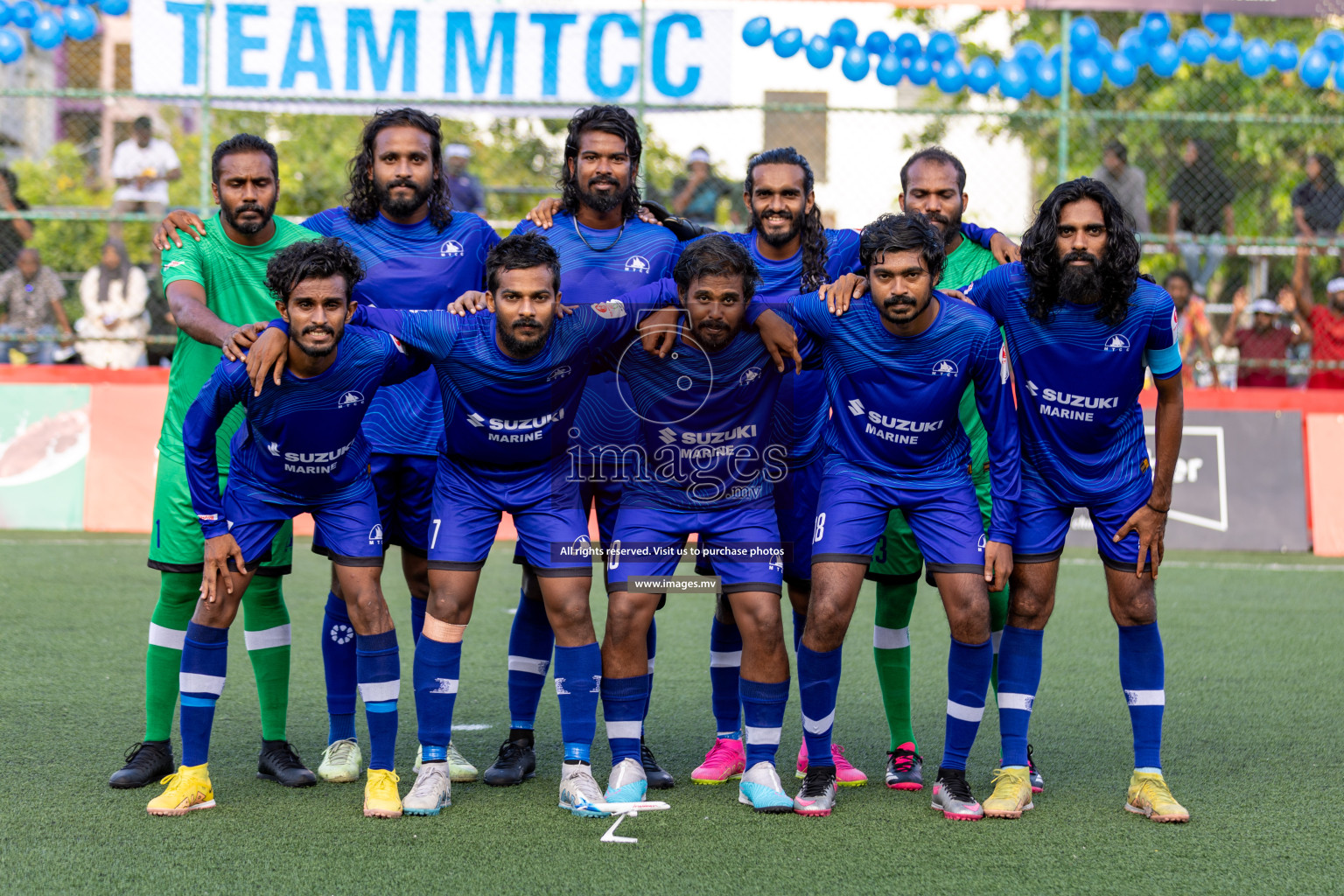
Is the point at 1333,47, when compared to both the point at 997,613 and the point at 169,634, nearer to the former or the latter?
the point at 997,613

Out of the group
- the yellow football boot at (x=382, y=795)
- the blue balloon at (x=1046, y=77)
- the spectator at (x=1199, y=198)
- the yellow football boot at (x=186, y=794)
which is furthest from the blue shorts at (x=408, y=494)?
the spectator at (x=1199, y=198)

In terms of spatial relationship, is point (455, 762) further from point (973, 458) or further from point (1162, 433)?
point (1162, 433)

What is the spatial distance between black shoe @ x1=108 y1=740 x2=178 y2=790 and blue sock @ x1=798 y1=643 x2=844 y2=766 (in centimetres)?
232

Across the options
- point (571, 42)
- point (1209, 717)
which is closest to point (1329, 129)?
point (571, 42)

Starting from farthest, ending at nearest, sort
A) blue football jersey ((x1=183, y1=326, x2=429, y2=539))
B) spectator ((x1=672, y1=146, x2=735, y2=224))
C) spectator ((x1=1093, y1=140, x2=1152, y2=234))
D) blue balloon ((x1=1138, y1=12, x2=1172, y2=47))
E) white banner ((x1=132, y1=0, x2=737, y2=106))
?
spectator ((x1=1093, y1=140, x2=1152, y2=234)), spectator ((x1=672, y1=146, x2=735, y2=224)), blue balloon ((x1=1138, y1=12, x2=1172, y2=47)), white banner ((x1=132, y1=0, x2=737, y2=106)), blue football jersey ((x1=183, y1=326, x2=429, y2=539))

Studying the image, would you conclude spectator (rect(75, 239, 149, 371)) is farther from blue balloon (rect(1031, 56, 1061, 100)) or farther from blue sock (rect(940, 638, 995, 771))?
blue sock (rect(940, 638, 995, 771))

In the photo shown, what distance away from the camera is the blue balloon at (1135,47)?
12.4 meters

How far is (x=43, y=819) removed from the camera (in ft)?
14.3

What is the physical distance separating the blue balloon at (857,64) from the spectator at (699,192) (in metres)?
1.50

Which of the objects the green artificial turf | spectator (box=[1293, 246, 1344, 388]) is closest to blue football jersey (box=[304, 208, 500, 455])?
the green artificial turf

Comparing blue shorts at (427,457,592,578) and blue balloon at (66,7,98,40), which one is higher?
blue balloon at (66,7,98,40)

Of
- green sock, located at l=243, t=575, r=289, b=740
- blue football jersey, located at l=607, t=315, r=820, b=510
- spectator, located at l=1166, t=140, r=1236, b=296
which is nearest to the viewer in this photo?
blue football jersey, located at l=607, t=315, r=820, b=510

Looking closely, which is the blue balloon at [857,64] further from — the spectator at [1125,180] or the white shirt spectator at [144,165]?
the white shirt spectator at [144,165]

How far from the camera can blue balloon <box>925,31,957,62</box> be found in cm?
1222
